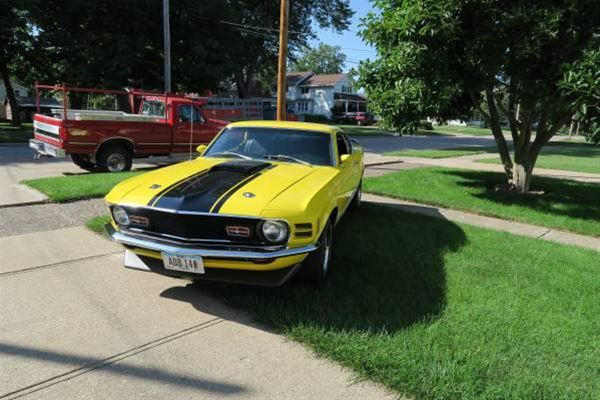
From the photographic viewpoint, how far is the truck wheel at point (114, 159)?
10.9 meters

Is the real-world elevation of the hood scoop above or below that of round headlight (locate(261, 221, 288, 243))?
above

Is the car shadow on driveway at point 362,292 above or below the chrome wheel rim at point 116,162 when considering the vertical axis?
below

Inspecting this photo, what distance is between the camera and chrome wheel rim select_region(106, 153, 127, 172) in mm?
Answer: 11031

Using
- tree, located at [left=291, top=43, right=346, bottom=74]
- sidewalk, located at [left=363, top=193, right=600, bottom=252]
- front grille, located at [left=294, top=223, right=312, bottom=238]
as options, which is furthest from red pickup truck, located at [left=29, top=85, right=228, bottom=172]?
tree, located at [left=291, top=43, right=346, bottom=74]

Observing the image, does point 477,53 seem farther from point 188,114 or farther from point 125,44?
point 125,44

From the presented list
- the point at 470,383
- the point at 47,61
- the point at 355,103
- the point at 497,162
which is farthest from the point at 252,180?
the point at 355,103

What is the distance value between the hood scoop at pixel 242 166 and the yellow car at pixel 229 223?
0.01 m

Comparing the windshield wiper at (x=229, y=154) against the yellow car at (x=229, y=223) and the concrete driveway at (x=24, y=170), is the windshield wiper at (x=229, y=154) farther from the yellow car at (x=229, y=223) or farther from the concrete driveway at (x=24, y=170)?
the concrete driveway at (x=24, y=170)

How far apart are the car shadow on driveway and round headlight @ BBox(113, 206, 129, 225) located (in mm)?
745

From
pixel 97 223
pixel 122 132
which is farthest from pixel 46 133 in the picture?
pixel 97 223

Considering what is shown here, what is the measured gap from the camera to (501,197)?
9586 mm

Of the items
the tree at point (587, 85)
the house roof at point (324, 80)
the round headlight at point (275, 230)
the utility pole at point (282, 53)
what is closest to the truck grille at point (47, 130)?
the utility pole at point (282, 53)

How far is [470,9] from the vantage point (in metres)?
7.82

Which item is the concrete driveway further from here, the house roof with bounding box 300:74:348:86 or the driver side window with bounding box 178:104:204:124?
the house roof with bounding box 300:74:348:86
